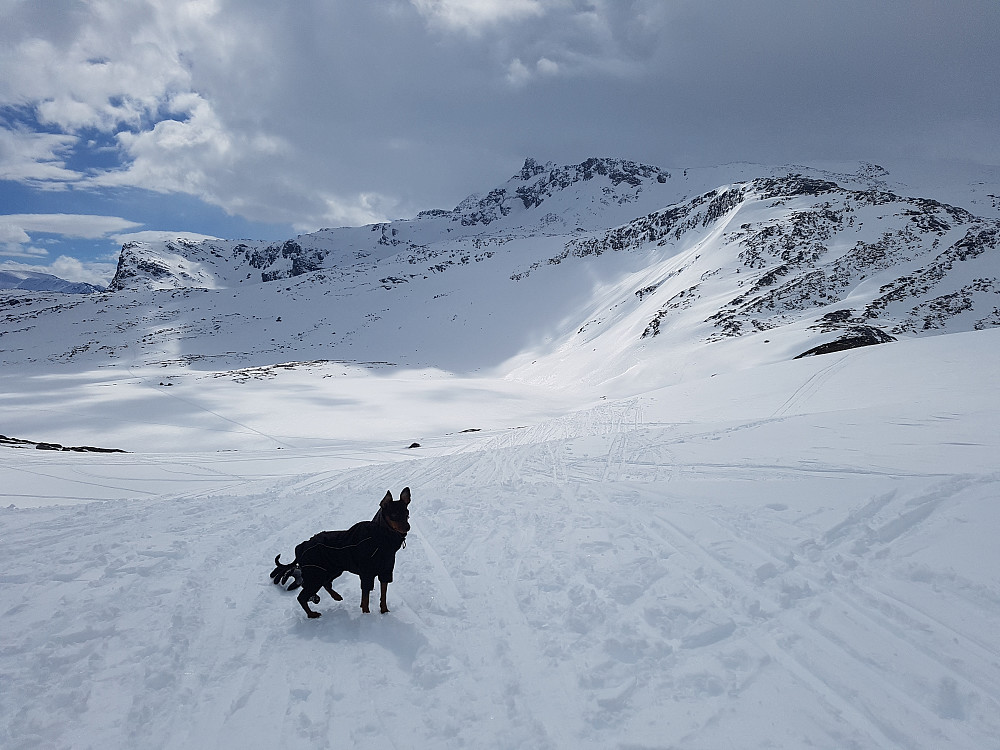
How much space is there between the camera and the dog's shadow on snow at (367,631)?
4.24 m

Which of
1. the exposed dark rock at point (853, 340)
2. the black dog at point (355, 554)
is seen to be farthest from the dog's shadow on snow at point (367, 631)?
the exposed dark rock at point (853, 340)

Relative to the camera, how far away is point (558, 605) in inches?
187

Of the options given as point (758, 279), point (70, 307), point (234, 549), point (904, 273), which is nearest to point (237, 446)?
point (234, 549)

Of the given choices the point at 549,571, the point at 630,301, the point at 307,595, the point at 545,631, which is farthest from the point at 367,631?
the point at 630,301

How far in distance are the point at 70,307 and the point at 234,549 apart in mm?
105402

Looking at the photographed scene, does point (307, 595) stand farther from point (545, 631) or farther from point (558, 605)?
point (558, 605)

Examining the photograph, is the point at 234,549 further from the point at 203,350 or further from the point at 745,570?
the point at 203,350

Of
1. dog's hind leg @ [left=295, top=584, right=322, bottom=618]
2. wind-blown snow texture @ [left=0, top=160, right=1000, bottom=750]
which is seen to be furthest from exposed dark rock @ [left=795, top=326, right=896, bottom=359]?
dog's hind leg @ [left=295, top=584, right=322, bottom=618]

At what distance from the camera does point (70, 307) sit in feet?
272

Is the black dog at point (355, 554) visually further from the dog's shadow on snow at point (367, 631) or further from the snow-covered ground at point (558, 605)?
the snow-covered ground at point (558, 605)

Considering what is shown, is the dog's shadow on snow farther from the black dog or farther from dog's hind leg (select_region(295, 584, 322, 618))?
the black dog

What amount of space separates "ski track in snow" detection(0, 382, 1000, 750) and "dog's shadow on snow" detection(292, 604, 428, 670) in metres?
0.02

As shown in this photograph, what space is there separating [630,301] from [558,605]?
145 feet

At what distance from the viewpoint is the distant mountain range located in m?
26.4
